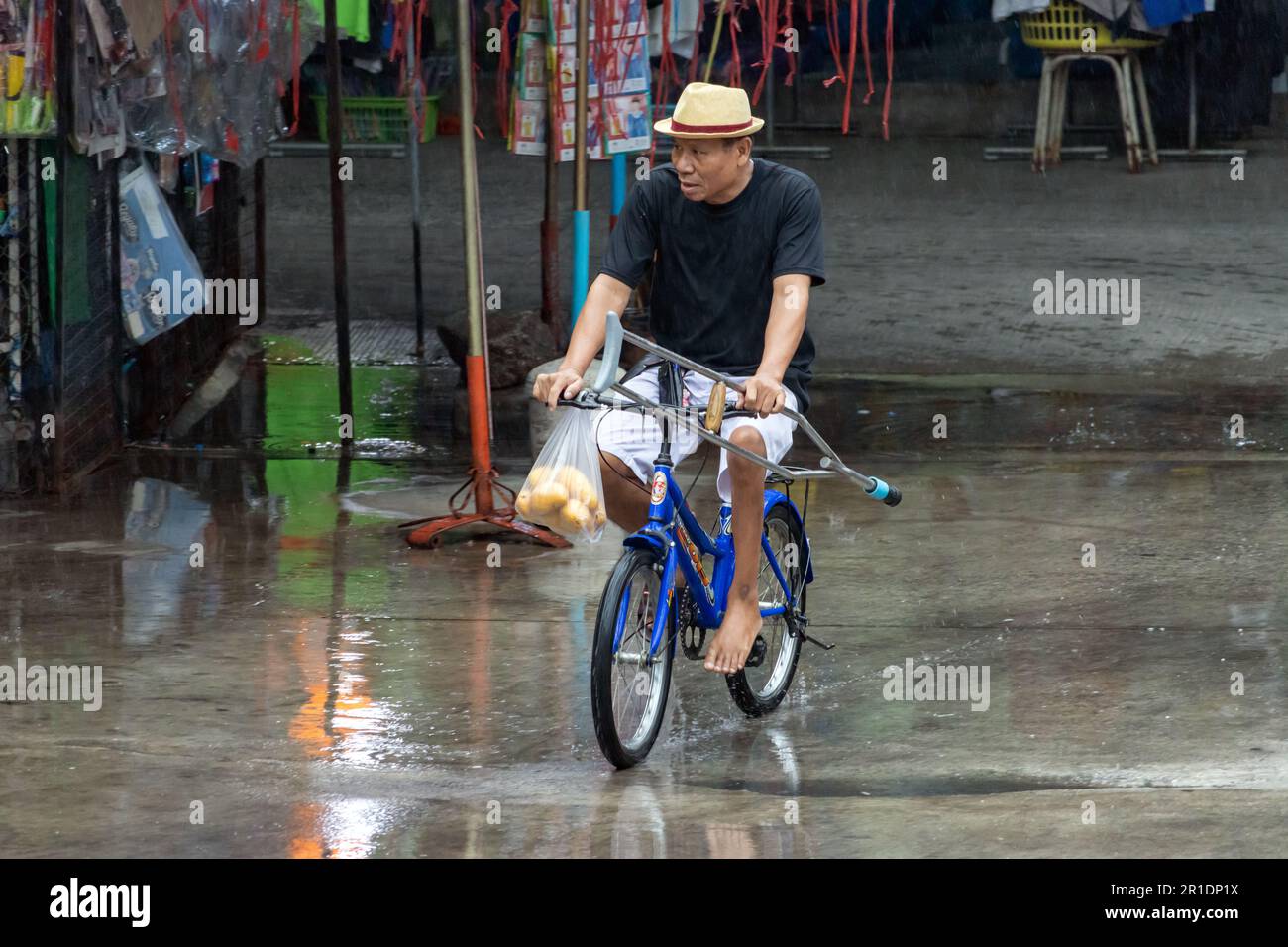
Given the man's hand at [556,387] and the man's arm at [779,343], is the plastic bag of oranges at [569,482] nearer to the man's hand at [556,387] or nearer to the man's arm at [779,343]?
the man's hand at [556,387]

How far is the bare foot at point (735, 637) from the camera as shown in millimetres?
5246

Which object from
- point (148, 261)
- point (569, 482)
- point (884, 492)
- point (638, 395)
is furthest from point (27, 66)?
point (884, 492)

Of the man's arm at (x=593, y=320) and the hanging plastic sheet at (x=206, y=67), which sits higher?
the hanging plastic sheet at (x=206, y=67)

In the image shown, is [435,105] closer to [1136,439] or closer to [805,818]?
[1136,439]

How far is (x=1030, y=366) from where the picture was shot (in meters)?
10.4

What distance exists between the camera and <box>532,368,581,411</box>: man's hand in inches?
191

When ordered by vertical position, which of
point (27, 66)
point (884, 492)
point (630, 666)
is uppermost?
point (27, 66)

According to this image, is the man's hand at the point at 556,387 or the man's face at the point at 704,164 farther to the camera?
the man's face at the point at 704,164

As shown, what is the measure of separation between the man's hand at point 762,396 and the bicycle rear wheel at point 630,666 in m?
0.51

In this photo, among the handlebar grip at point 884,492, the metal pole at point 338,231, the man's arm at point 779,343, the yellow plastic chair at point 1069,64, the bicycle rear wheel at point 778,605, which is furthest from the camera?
the yellow plastic chair at point 1069,64

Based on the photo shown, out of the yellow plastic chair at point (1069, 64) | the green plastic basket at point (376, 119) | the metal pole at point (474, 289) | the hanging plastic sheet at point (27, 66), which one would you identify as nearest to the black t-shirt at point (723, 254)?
the metal pole at point (474, 289)

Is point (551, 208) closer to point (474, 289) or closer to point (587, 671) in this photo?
point (474, 289)

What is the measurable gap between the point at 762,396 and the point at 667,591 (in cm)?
65

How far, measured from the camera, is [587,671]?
5.97 meters
